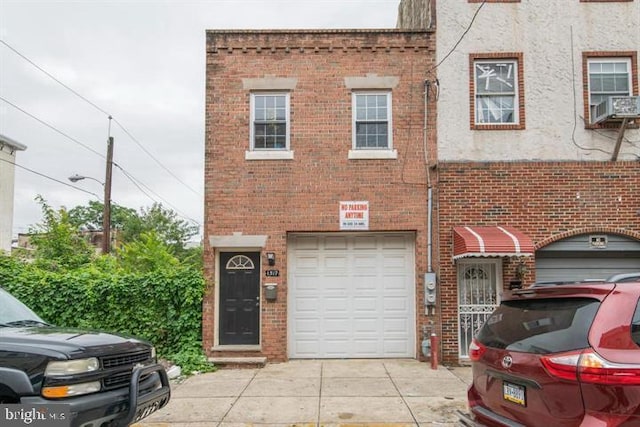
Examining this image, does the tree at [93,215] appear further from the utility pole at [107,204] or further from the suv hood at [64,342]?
the suv hood at [64,342]

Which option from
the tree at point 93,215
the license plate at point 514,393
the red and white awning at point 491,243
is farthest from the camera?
the tree at point 93,215

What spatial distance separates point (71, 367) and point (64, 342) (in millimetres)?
283

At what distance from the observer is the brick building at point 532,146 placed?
10.6m

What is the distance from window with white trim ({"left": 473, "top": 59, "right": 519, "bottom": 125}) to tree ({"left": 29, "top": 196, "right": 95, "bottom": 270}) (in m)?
11.7

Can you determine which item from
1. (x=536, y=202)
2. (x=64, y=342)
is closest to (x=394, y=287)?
(x=536, y=202)

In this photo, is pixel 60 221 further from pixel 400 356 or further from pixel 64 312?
pixel 400 356

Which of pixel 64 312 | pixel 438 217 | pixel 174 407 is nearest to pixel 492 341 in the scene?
pixel 174 407

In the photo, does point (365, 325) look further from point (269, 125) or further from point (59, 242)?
point (59, 242)

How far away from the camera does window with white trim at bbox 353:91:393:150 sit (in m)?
11.1

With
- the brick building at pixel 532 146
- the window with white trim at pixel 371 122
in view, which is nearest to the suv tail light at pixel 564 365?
the brick building at pixel 532 146

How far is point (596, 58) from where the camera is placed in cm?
1098

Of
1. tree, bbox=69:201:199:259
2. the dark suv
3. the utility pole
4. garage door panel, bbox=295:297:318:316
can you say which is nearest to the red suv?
the dark suv

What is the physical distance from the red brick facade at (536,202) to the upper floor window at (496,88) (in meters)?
1.05

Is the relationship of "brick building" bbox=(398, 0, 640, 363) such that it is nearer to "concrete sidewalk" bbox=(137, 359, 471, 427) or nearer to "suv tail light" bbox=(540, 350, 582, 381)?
"concrete sidewalk" bbox=(137, 359, 471, 427)
